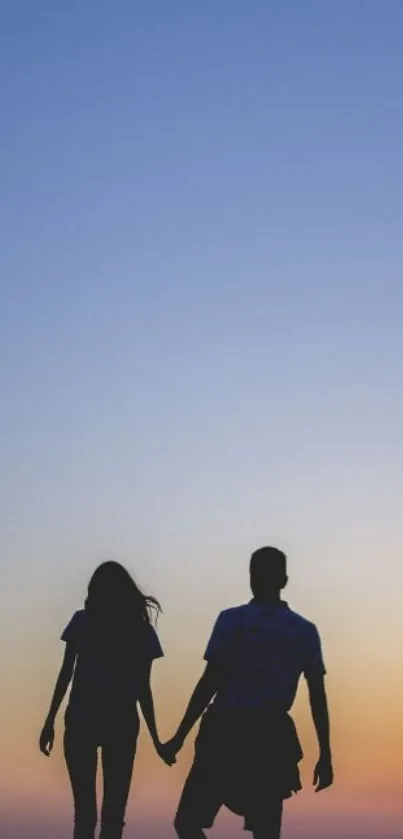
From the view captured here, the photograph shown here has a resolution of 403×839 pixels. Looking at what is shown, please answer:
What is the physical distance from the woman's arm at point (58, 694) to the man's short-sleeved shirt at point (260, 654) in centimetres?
186

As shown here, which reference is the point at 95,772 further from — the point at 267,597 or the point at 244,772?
the point at 267,597

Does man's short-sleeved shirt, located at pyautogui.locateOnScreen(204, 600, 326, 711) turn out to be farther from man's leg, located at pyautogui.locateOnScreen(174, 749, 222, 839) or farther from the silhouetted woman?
the silhouetted woman

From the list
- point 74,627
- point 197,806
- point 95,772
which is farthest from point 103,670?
point 197,806

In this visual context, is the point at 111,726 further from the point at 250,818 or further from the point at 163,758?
the point at 250,818

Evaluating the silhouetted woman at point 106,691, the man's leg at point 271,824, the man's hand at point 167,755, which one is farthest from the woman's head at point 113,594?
the man's leg at point 271,824

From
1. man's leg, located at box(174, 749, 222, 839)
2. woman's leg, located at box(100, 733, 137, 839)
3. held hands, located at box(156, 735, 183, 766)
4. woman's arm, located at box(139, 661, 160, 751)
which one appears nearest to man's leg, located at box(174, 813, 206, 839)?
man's leg, located at box(174, 749, 222, 839)

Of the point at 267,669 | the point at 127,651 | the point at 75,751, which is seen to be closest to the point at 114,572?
the point at 127,651

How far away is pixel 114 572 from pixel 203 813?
7.43 ft

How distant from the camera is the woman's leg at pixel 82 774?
1048 centimetres

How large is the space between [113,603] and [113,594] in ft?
0.23

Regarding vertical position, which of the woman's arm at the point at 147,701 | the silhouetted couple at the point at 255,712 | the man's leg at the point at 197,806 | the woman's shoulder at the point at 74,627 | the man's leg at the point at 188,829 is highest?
the woman's shoulder at the point at 74,627

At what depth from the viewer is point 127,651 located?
10734 millimetres

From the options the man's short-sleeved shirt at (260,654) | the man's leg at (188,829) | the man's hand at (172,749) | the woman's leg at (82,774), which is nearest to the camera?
the man's leg at (188,829)

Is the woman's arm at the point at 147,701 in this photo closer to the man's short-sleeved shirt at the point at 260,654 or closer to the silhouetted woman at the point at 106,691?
the silhouetted woman at the point at 106,691
